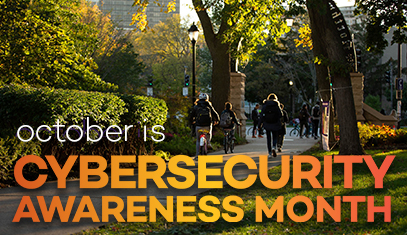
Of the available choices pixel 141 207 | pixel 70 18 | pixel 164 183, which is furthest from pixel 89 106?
pixel 70 18

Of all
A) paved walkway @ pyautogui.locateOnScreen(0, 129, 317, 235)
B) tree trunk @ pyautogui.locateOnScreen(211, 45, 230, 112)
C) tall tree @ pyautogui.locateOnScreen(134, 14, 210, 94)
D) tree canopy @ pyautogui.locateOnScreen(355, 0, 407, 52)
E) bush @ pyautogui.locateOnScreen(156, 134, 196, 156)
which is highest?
tall tree @ pyautogui.locateOnScreen(134, 14, 210, 94)

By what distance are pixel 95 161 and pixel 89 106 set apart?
1324 millimetres

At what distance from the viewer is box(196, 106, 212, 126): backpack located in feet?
42.2

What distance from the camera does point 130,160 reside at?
10570 mm

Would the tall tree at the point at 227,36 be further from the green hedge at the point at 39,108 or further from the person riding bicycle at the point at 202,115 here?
the green hedge at the point at 39,108

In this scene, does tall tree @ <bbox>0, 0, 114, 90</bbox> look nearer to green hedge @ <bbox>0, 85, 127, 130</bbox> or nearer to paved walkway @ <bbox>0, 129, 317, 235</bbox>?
green hedge @ <bbox>0, 85, 127, 130</bbox>

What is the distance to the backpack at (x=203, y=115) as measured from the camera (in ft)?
42.2

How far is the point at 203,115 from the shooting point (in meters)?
12.9

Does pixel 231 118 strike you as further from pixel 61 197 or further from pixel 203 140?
pixel 61 197

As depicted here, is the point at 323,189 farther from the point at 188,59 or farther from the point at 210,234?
the point at 188,59

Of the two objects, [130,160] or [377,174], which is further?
[130,160]

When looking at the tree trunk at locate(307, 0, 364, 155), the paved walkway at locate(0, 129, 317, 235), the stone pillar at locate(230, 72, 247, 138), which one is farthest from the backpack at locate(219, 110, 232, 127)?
the stone pillar at locate(230, 72, 247, 138)

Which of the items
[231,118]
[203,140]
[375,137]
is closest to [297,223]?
[203,140]

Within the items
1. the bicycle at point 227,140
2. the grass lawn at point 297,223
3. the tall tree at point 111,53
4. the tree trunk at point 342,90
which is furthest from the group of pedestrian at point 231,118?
the tall tree at point 111,53
